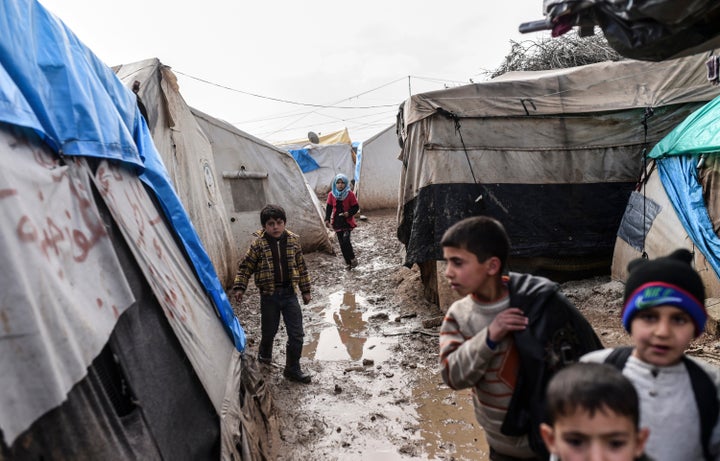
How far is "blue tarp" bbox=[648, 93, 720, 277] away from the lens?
4387 millimetres

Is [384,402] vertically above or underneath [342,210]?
underneath

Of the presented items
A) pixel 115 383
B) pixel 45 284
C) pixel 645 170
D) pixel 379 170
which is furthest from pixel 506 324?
pixel 379 170

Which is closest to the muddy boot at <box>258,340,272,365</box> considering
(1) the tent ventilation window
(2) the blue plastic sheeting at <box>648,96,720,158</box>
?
(1) the tent ventilation window

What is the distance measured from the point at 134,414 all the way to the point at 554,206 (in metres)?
5.70

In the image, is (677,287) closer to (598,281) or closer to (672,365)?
(672,365)

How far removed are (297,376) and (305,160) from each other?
1624cm

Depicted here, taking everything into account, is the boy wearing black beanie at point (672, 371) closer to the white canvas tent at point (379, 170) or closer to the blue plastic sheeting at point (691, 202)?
the blue plastic sheeting at point (691, 202)

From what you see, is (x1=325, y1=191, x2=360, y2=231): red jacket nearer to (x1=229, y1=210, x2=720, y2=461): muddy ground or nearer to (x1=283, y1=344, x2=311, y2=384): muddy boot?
(x1=229, y1=210, x2=720, y2=461): muddy ground

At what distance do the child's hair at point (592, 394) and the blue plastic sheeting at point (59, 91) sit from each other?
6.42ft

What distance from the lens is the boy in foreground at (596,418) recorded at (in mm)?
1137

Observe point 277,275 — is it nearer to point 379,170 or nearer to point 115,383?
point 115,383

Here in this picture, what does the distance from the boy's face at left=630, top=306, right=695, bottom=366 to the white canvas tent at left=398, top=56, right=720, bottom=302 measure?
4.47 metres

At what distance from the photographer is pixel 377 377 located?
14.7 feet

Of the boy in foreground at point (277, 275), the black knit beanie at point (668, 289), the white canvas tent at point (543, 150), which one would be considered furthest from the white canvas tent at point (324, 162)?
the black knit beanie at point (668, 289)
